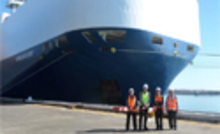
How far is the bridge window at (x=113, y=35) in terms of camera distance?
509 inches

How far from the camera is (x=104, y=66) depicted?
13.5m

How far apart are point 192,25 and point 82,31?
678cm

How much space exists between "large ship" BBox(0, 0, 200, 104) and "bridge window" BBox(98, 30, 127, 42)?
0.17 feet

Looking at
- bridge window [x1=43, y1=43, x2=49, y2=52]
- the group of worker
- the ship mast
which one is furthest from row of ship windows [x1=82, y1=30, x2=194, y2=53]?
the ship mast

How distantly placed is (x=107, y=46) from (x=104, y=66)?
116 cm

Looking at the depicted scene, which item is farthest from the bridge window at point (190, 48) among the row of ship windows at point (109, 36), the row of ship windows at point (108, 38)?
the row of ship windows at point (109, 36)

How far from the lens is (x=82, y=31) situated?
1288 centimetres

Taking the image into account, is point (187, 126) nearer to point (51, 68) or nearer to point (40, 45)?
point (51, 68)

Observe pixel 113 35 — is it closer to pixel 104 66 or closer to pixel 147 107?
pixel 104 66

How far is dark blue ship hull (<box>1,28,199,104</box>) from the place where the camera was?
1300 centimetres

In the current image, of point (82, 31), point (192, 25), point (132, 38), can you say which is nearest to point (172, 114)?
point (132, 38)

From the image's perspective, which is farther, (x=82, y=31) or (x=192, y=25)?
(x=192, y=25)

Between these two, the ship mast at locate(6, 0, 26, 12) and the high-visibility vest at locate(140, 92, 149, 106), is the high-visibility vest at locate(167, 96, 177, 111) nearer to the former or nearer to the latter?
the high-visibility vest at locate(140, 92, 149, 106)

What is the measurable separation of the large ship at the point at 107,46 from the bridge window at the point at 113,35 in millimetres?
52
